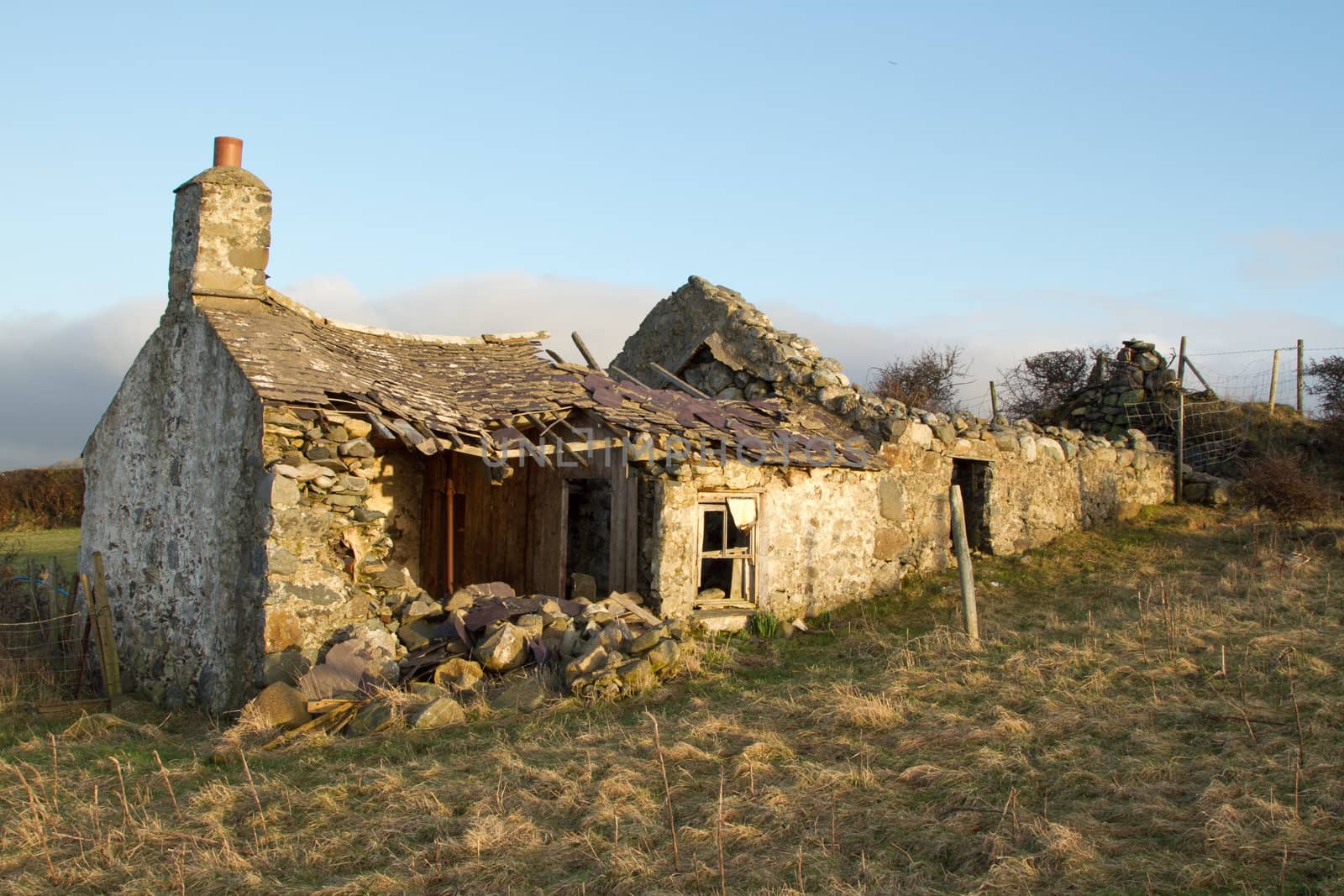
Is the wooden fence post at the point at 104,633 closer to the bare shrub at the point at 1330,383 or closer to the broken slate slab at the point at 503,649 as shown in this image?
the broken slate slab at the point at 503,649

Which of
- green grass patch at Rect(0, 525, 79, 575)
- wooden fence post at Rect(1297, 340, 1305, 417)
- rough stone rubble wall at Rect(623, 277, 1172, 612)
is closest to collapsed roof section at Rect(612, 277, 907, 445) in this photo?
rough stone rubble wall at Rect(623, 277, 1172, 612)

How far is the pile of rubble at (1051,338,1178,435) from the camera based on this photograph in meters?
19.7

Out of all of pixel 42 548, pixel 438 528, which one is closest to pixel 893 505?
pixel 438 528

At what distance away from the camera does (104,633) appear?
995 centimetres

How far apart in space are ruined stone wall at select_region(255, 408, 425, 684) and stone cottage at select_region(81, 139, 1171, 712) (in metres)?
0.02

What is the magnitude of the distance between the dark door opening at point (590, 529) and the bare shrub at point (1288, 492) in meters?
10.4

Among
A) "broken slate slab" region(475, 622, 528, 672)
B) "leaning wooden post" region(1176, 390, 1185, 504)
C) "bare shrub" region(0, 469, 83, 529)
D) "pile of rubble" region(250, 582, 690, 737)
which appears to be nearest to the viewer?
"pile of rubble" region(250, 582, 690, 737)

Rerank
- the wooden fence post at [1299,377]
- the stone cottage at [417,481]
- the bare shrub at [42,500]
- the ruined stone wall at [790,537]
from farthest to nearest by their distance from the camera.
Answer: the bare shrub at [42,500] < the wooden fence post at [1299,377] < the ruined stone wall at [790,537] < the stone cottage at [417,481]

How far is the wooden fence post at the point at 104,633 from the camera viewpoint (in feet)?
32.3

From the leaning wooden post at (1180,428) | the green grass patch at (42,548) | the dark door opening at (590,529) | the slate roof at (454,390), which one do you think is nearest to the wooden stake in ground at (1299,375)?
the leaning wooden post at (1180,428)

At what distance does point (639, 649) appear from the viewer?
345 inches

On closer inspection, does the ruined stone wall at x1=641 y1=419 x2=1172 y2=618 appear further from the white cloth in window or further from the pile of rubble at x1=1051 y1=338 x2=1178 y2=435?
the pile of rubble at x1=1051 y1=338 x2=1178 y2=435

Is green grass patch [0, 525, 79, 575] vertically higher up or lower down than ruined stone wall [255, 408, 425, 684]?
lower down

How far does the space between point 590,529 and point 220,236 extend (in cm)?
518
